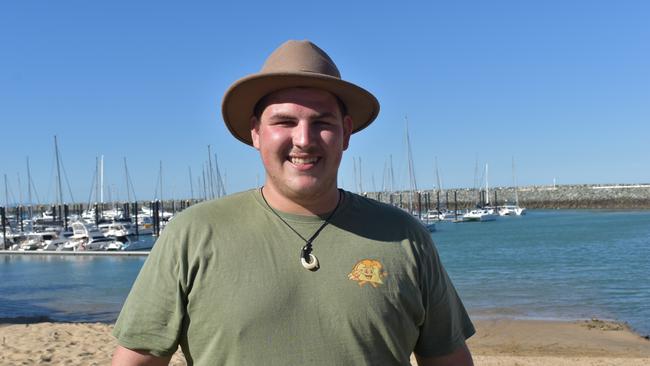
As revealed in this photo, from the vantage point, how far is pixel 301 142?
5.97 ft

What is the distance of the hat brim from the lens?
1.85m

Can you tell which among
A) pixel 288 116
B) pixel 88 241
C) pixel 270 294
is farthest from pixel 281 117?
pixel 88 241

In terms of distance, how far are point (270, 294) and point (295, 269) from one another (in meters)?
0.10

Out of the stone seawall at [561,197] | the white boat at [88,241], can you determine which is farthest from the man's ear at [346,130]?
the stone seawall at [561,197]

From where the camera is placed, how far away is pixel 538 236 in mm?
51250

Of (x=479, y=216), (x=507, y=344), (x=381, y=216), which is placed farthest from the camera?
(x=479, y=216)

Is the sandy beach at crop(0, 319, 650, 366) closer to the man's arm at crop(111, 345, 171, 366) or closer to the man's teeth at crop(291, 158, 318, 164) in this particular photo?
the man's arm at crop(111, 345, 171, 366)

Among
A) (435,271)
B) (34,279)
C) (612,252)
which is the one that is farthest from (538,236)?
(435,271)

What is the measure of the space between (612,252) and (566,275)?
11.7 metres

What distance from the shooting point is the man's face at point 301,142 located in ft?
6.05

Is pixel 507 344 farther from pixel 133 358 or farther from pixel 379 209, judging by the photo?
pixel 133 358

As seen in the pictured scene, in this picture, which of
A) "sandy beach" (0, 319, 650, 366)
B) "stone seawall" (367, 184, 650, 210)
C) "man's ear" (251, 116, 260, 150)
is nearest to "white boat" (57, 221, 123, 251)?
"sandy beach" (0, 319, 650, 366)

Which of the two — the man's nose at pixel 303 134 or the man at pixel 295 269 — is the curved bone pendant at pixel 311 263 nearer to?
the man at pixel 295 269

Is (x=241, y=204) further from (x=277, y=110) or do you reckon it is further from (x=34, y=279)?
(x=34, y=279)
